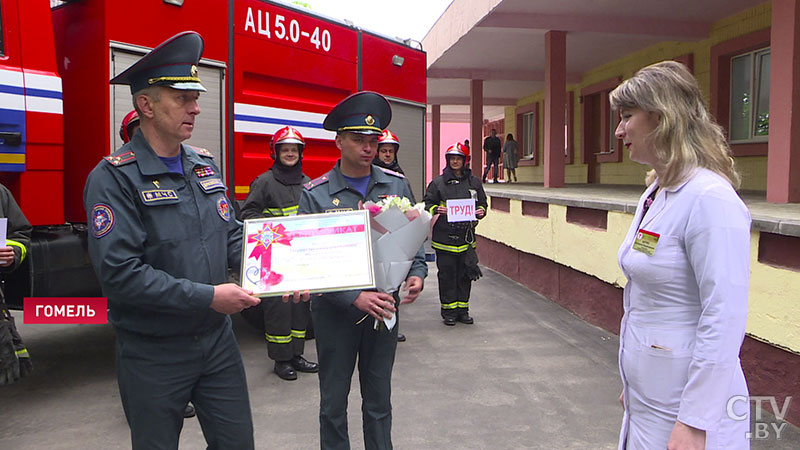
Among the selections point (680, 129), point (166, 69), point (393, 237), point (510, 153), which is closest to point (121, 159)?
point (166, 69)

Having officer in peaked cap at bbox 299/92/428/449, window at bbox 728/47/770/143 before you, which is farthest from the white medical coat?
window at bbox 728/47/770/143

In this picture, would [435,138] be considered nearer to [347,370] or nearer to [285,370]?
[285,370]

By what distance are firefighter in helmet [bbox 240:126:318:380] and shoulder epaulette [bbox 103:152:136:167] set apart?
9.17 ft

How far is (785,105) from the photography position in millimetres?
6762

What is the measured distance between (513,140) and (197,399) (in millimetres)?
19264

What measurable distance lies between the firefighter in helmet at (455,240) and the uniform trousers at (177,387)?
4.68 metres

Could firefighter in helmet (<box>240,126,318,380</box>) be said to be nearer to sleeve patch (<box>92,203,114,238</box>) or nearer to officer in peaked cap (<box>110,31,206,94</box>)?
officer in peaked cap (<box>110,31,206,94</box>)

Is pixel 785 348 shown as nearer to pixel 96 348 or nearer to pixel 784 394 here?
pixel 784 394

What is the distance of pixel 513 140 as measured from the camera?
817 inches

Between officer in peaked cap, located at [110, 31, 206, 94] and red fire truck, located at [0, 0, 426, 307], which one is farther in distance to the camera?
red fire truck, located at [0, 0, 426, 307]

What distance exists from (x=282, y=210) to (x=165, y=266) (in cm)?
293

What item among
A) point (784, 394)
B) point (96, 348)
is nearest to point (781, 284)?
point (784, 394)

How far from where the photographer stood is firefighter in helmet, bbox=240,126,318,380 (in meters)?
5.06

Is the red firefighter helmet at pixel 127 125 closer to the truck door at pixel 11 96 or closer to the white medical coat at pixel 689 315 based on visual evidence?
the truck door at pixel 11 96
